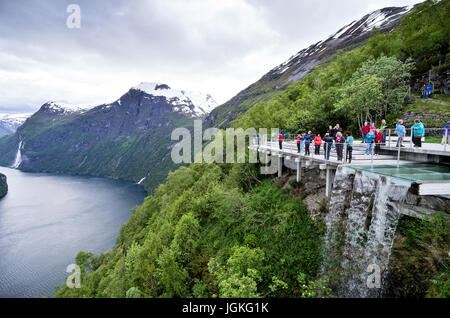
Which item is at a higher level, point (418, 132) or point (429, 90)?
point (429, 90)

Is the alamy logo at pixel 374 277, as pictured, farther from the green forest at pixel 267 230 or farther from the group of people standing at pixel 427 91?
the group of people standing at pixel 427 91

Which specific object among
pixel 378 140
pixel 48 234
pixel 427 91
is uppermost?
pixel 427 91

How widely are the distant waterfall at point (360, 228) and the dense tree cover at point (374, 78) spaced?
17316 mm

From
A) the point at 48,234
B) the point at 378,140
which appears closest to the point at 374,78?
the point at 378,140

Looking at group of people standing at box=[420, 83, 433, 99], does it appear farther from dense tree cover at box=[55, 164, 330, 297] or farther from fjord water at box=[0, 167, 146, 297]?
fjord water at box=[0, 167, 146, 297]

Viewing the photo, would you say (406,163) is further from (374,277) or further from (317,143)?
(374,277)

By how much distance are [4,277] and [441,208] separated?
82.0 m

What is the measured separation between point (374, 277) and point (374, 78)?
22387mm

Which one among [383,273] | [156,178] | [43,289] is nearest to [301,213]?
[383,273]

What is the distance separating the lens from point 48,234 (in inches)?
2889

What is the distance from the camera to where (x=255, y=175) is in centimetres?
2592

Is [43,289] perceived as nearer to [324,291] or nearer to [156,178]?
[324,291]

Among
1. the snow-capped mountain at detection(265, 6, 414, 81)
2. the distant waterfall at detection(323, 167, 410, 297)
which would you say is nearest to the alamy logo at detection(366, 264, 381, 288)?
the distant waterfall at detection(323, 167, 410, 297)

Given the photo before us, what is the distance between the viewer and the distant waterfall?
983 cm
